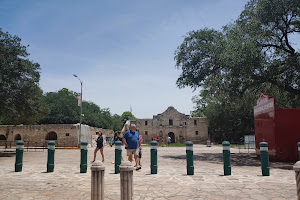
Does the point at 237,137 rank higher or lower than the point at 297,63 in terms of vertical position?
lower

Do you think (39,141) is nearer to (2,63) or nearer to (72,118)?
(72,118)

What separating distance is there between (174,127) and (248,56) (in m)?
39.7

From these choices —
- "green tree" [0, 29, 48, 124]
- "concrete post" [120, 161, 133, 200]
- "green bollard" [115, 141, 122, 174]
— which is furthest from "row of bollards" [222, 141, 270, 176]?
"green tree" [0, 29, 48, 124]

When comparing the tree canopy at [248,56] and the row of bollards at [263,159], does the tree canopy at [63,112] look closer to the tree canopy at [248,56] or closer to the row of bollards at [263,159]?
the tree canopy at [248,56]

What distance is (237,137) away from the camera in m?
42.8

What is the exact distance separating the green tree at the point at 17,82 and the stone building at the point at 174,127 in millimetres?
34590

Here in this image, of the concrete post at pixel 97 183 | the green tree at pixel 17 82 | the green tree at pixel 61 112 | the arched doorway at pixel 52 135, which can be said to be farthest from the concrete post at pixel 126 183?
the green tree at pixel 61 112

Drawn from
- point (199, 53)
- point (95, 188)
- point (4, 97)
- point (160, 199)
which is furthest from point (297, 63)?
point (4, 97)

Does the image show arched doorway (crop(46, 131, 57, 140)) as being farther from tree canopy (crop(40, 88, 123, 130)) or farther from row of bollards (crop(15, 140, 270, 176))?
row of bollards (crop(15, 140, 270, 176))

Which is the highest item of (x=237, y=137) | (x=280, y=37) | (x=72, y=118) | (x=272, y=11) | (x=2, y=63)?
(x=272, y=11)

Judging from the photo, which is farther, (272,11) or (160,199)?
(272,11)

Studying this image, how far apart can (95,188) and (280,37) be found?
46.9ft

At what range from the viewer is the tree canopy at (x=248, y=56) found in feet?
42.7

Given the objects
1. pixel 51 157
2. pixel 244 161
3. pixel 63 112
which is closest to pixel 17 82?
pixel 51 157
